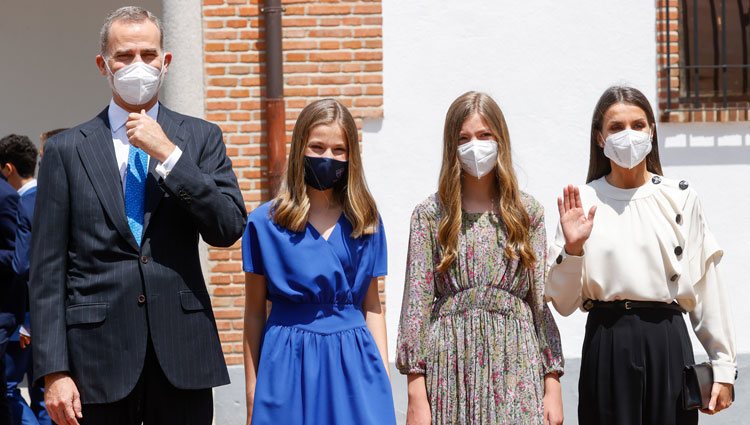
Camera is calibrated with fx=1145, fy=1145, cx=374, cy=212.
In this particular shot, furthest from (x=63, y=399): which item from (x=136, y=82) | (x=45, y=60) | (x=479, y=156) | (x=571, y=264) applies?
(x=45, y=60)

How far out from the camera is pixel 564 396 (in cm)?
809

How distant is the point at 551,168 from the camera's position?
26.9ft

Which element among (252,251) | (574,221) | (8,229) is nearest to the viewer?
(252,251)

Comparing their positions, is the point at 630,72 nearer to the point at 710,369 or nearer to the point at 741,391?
the point at 741,391

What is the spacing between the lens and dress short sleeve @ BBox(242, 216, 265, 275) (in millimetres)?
4410

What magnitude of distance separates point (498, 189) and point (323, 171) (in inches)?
31.1

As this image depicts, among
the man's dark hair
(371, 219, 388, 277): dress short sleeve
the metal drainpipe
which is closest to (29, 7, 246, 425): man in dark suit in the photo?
(371, 219, 388, 277): dress short sleeve

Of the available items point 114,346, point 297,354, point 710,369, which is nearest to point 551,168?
point 710,369

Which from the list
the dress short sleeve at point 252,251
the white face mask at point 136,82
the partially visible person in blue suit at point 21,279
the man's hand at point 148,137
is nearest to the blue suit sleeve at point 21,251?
the partially visible person in blue suit at point 21,279

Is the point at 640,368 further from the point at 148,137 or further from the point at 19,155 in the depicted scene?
the point at 19,155

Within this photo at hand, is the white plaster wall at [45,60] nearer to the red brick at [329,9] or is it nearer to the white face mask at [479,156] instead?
the red brick at [329,9]

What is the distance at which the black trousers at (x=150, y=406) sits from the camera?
4055mm

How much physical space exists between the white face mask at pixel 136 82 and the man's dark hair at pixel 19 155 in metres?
4.24

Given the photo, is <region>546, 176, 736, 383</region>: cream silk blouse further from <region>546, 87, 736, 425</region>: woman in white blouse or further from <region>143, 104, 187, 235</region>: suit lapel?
<region>143, 104, 187, 235</region>: suit lapel
